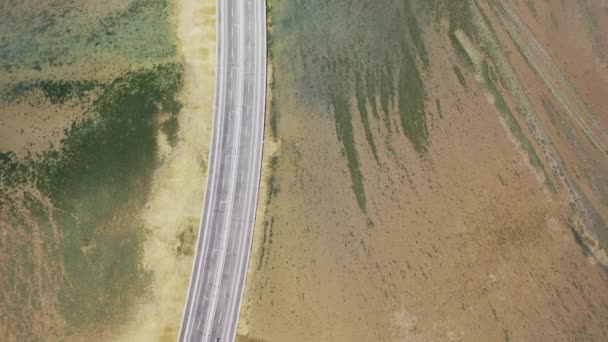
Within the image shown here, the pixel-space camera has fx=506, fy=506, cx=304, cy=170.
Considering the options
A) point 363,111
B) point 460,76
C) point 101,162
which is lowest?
point 101,162

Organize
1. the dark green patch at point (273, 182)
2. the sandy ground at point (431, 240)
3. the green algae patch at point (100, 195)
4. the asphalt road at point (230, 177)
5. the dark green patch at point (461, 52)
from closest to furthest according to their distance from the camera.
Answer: the green algae patch at point (100, 195), the asphalt road at point (230, 177), the sandy ground at point (431, 240), the dark green patch at point (273, 182), the dark green patch at point (461, 52)

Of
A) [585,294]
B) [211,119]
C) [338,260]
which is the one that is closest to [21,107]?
[211,119]

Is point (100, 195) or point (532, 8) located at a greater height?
point (532, 8)

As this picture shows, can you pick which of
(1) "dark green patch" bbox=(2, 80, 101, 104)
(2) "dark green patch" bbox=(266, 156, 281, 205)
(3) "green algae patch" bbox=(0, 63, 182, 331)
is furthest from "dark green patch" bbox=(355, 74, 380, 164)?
(1) "dark green patch" bbox=(2, 80, 101, 104)

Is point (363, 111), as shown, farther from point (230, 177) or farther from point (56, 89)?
point (56, 89)

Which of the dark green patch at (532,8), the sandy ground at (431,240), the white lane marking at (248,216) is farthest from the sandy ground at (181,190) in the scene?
the dark green patch at (532,8)

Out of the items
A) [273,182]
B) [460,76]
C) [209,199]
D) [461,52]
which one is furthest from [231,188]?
[461,52]

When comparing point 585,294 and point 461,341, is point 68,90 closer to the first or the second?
point 461,341

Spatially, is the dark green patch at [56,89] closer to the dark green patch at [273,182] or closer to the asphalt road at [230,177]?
the asphalt road at [230,177]
